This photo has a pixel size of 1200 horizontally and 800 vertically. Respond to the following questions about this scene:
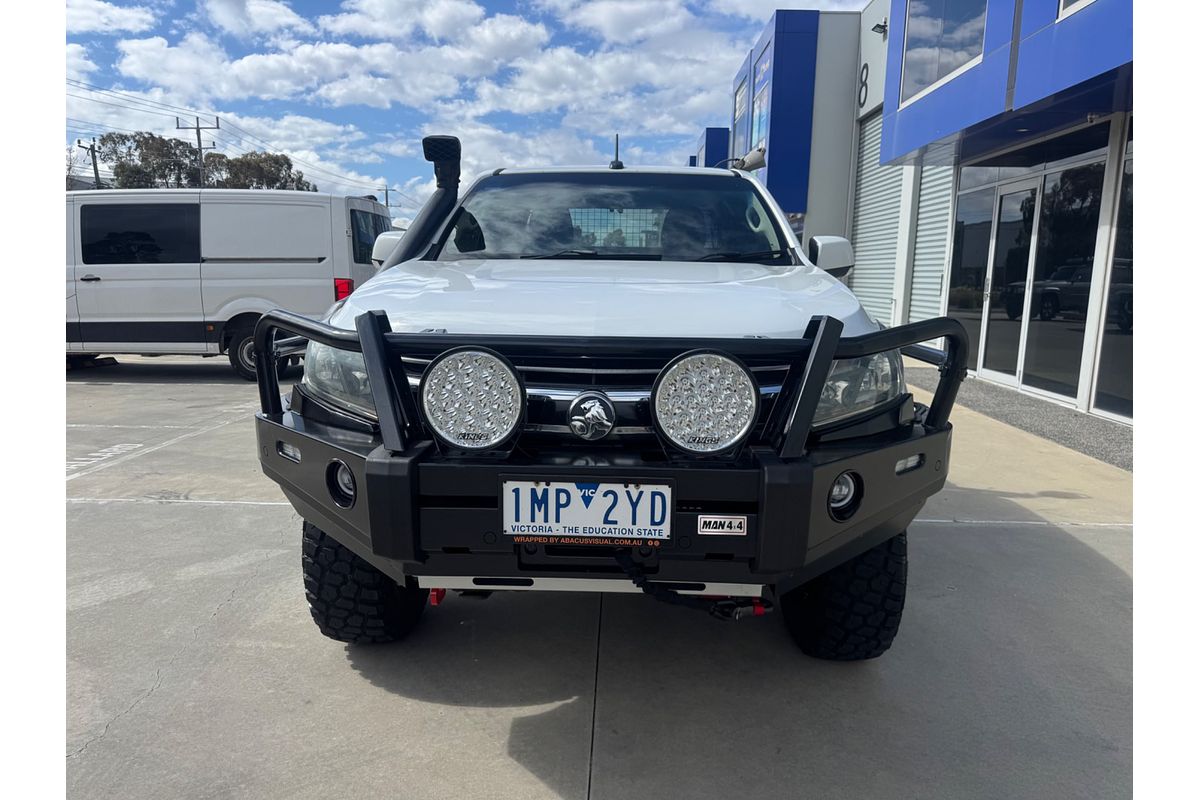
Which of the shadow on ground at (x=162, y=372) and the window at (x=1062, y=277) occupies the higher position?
the window at (x=1062, y=277)

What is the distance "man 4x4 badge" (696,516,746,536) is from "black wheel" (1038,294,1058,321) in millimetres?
7077

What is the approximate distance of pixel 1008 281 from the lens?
8.45 m

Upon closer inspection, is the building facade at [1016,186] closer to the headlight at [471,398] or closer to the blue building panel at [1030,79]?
the blue building panel at [1030,79]

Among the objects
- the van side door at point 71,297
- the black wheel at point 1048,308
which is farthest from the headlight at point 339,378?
the van side door at point 71,297

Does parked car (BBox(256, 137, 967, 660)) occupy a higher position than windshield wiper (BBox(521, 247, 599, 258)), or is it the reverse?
windshield wiper (BBox(521, 247, 599, 258))

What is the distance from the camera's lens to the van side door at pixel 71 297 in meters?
8.53

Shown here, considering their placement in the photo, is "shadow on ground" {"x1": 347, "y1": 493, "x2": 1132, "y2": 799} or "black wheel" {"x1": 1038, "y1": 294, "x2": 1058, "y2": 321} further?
"black wheel" {"x1": 1038, "y1": 294, "x2": 1058, "y2": 321}

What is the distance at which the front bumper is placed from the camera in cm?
177

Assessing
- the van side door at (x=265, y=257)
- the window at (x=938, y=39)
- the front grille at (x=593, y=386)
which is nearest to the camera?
the front grille at (x=593, y=386)

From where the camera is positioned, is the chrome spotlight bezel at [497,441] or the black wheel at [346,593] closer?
the chrome spotlight bezel at [497,441]

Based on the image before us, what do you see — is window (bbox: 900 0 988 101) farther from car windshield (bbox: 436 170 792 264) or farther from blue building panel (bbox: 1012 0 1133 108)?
car windshield (bbox: 436 170 792 264)

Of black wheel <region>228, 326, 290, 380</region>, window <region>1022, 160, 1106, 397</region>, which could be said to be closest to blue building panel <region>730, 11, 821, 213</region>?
window <region>1022, 160, 1106, 397</region>

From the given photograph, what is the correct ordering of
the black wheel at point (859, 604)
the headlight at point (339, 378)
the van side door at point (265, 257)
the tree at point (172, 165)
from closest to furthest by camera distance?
the headlight at point (339, 378)
the black wheel at point (859, 604)
the van side door at point (265, 257)
the tree at point (172, 165)

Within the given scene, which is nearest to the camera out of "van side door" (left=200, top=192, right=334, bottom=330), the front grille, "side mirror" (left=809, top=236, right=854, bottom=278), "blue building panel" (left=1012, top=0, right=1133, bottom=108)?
the front grille
